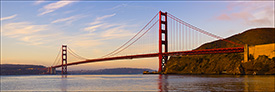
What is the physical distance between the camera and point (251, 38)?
141m

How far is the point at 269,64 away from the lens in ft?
233

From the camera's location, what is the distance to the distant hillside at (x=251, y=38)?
13375 centimetres

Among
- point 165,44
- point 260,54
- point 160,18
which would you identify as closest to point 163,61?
point 165,44

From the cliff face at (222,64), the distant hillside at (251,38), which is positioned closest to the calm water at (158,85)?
the cliff face at (222,64)

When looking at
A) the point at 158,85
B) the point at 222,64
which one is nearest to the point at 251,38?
the point at 222,64

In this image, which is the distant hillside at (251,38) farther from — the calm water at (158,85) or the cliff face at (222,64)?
the calm water at (158,85)

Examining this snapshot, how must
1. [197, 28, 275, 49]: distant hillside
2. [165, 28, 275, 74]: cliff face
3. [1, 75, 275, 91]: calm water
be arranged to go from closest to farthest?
[1, 75, 275, 91]: calm water, [165, 28, 275, 74]: cliff face, [197, 28, 275, 49]: distant hillside

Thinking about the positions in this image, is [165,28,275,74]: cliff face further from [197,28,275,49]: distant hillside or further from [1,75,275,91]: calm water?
[1,75,275,91]: calm water

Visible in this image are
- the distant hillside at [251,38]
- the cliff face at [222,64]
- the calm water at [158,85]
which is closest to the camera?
the calm water at [158,85]

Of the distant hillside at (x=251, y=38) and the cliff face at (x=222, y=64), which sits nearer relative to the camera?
the cliff face at (x=222, y=64)

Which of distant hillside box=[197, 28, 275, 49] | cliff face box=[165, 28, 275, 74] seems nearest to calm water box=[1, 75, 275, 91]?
cliff face box=[165, 28, 275, 74]

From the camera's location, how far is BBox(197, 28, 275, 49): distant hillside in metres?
134

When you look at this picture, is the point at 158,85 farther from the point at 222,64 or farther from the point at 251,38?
the point at 251,38

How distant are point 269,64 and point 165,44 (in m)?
34.1
